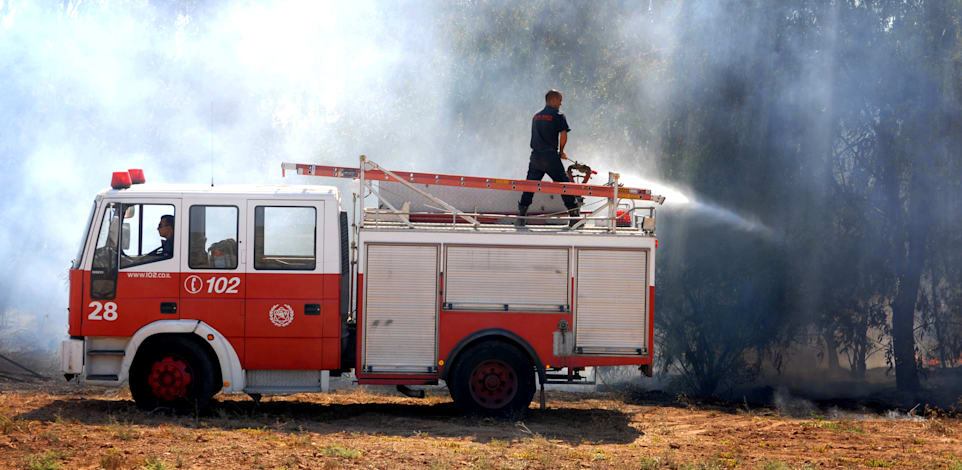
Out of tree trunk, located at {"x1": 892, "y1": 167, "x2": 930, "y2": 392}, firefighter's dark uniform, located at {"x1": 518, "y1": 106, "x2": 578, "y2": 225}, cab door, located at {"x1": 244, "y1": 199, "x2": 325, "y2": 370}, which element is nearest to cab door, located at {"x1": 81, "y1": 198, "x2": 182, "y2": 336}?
cab door, located at {"x1": 244, "y1": 199, "x2": 325, "y2": 370}

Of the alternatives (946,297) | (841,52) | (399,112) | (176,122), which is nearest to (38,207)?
(176,122)

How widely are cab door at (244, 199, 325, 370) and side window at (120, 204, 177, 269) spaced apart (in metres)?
0.86

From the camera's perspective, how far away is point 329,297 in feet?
30.0

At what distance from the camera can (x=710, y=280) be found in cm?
1620

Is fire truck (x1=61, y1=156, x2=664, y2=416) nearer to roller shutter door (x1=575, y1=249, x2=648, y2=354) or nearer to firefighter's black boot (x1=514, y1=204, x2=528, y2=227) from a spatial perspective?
roller shutter door (x1=575, y1=249, x2=648, y2=354)

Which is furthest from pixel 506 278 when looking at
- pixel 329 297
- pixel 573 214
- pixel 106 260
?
pixel 106 260

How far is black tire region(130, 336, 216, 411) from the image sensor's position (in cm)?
909

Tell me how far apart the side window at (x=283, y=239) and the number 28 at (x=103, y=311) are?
154 cm

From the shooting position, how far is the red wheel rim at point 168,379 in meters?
9.11

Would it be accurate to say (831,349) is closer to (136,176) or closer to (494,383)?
(494,383)

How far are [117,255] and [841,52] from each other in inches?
508

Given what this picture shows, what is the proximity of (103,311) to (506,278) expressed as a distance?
4.26 m

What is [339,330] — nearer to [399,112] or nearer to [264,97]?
[399,112]

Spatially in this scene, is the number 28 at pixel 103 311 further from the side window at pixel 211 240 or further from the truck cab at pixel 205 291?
the side window at pixel 211 240
